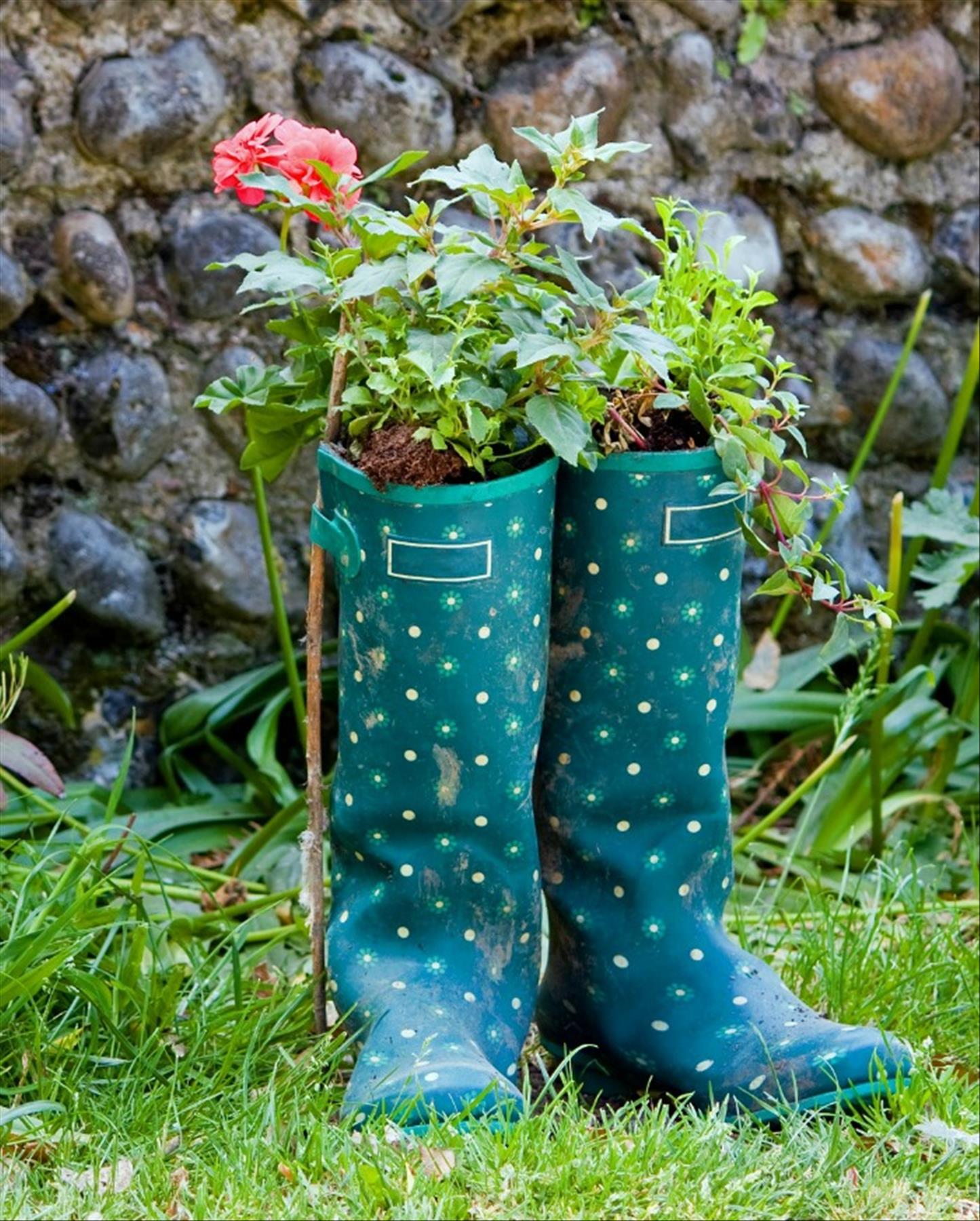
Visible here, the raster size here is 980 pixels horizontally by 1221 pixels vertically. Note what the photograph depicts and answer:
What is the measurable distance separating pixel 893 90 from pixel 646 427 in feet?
3.75

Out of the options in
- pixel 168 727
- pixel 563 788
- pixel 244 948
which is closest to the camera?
pixel 563 788

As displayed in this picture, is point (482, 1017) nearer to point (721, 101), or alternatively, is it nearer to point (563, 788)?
point (563, 788)

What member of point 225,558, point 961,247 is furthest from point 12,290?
point 961,247

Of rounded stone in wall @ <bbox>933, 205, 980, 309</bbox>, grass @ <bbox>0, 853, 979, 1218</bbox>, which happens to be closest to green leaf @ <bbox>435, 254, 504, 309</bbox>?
grass @ <bbox>0, 853, 979, 1218</bbox>

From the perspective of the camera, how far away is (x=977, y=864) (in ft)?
7.00

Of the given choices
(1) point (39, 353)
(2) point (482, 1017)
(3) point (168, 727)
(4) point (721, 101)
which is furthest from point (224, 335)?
(2) point (482, 1017)

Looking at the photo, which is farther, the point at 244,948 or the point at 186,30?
the point at 186,30

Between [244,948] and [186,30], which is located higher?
[186,30]

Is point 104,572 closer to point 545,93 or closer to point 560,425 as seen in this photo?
point 545,93

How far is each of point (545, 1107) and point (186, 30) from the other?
1467 millimetres

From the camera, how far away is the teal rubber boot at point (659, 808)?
1.47 meters

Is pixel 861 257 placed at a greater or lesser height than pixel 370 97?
lesser

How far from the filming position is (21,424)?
6.81 feet

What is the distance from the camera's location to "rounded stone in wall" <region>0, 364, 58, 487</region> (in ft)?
6.75
